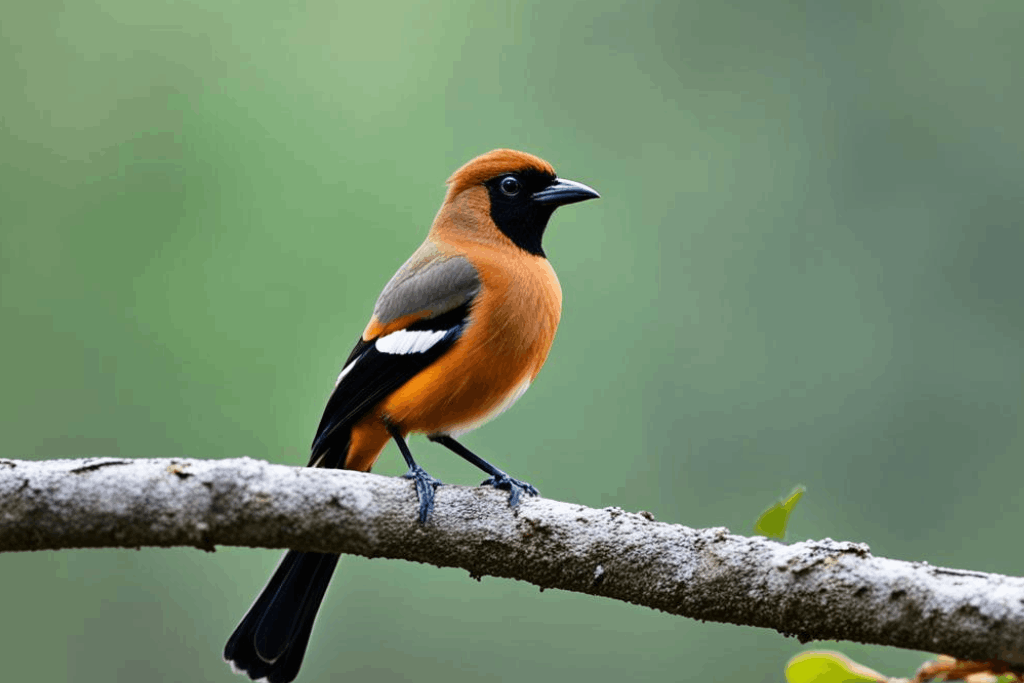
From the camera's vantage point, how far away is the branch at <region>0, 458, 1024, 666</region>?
242cm

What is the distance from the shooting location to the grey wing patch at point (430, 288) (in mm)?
3928

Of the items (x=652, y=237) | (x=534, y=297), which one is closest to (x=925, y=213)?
(x=652, y=237)

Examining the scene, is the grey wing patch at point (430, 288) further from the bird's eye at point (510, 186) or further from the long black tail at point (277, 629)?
the long black tail at point (277, 629)

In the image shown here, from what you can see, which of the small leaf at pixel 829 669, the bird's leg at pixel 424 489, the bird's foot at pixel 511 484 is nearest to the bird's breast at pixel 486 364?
the bird's foot at pixel 511 484

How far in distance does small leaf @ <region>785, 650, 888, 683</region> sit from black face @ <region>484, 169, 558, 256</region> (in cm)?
235

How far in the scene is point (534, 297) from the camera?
156 inches

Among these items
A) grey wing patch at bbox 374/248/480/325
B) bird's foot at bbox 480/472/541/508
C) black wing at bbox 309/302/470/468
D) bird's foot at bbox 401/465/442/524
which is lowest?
bird's foot at bbox 401/465/442/524

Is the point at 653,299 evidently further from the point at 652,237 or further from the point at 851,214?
the point at 851,214

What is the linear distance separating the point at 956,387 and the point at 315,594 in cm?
460

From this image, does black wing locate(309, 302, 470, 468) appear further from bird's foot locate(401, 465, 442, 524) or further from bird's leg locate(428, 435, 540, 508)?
bird's foot locate(401, 465, 442, 524)

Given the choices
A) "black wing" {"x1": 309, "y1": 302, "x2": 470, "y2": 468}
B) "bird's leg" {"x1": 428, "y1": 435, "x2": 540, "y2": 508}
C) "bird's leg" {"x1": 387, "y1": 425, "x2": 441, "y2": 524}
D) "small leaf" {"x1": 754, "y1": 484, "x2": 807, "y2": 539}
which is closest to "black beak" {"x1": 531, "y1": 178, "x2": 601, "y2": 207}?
"black wing" {"x1": 309, "y1": 302, "x2": 470, "y2": 468}

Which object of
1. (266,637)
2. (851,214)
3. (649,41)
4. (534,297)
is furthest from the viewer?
(649,41)

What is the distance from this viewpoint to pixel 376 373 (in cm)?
380

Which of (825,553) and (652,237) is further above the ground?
(652,237)
